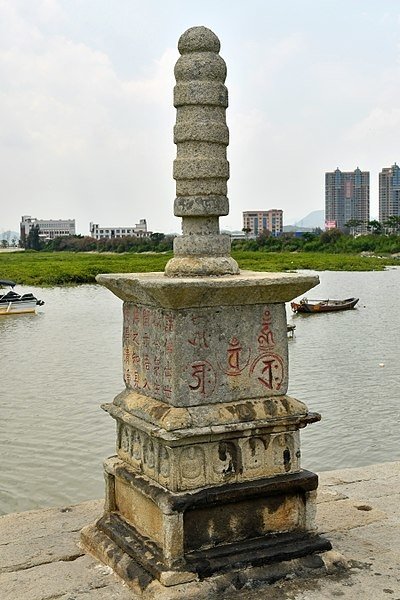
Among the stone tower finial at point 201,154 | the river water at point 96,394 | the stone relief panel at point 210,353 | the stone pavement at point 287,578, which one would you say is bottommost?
the river water at point 96,394

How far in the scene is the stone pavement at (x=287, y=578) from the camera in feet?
14.0

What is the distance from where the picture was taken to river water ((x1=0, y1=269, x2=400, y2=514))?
9172 mm

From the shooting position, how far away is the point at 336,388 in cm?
1432

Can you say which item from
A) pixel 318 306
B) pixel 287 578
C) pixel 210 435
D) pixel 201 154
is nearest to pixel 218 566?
pixel 287 578

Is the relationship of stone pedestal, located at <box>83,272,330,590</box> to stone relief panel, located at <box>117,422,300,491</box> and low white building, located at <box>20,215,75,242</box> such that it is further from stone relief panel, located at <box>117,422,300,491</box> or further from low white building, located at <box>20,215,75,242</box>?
low white building, located at <box>20,215,75,242</box>

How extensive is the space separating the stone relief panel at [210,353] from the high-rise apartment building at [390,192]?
131 m

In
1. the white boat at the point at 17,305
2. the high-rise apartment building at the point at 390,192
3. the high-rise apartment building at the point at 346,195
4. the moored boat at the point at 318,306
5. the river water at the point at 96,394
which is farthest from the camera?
the high-rise apartment building at the point at 346,195

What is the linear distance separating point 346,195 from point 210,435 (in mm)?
155670

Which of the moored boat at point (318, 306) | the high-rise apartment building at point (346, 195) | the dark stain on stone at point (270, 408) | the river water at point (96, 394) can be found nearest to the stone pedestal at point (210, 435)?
the dark stain on stone at point (270, 408)

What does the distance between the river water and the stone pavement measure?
2.70 meters

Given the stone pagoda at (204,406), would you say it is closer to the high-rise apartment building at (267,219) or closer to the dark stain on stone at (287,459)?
the dark stain on stone at (287,459)

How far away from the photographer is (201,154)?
4.67 metres

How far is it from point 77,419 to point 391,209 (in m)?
128

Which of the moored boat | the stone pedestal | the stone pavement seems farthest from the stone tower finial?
the moored boat
